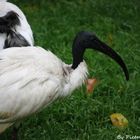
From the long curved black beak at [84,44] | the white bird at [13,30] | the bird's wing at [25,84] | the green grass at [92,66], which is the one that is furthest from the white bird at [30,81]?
the green grass at [92,66]

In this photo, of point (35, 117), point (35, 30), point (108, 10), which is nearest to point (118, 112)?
point (35, 117)

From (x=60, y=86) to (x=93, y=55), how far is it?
249cm

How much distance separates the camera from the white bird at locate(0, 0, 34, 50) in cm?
598

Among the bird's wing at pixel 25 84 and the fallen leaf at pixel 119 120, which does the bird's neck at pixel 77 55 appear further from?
the fallen leaf at pixel 119 120

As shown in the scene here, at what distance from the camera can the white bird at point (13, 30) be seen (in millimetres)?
5977

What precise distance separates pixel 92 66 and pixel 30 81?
7.89ft

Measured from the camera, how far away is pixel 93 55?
7645mm

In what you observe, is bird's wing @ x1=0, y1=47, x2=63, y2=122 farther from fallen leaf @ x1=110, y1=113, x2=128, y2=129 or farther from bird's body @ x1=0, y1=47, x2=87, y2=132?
fallen leaf @ x1=110, y1=113, x2=128, y2=129

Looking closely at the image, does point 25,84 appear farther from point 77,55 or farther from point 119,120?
point 119,120

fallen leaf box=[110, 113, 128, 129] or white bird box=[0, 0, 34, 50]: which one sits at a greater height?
white bird box=[0, 0, 34, 50]

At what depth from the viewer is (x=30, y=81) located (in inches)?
197

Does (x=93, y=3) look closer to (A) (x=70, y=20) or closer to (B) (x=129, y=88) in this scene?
(A) (x=70, y=20)

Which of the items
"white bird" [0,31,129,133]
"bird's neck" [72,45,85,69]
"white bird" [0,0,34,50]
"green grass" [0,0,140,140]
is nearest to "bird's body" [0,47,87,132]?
"white bird" [0,31,129,133]

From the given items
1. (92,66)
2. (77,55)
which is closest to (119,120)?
(77,55)
